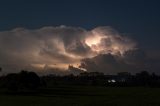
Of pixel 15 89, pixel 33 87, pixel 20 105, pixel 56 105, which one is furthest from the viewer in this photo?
pixel 33 87

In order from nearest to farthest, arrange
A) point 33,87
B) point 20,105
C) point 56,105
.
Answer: point 56,105 < point 20,105 < point 33,87

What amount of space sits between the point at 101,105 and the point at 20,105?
1496 cm

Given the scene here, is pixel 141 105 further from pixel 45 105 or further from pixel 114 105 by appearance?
pixel 45 105

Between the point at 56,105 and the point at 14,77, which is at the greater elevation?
the point at 14,77

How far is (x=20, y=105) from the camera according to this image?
6962cm

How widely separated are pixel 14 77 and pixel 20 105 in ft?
238

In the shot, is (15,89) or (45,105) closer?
(45,105)

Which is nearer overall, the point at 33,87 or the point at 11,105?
the point at 11,105

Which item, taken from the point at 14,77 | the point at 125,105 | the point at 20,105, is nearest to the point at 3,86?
the point at 14,77

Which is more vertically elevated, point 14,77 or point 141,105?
point 14,77

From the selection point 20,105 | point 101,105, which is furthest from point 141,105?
point 20,105

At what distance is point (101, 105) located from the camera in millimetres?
66500

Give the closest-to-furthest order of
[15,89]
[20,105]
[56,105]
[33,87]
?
[56,105] < [20,105] < [15,89] < [33,87]

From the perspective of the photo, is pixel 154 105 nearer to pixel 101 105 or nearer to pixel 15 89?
pixel 101 105
